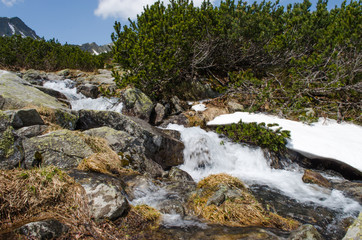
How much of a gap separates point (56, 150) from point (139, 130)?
3081 mm

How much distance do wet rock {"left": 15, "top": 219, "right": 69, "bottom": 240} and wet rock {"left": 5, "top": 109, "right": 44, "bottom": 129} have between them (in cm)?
422

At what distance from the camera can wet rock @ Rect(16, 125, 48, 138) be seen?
534 cm

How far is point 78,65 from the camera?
23594mm

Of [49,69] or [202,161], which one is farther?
[49,69]

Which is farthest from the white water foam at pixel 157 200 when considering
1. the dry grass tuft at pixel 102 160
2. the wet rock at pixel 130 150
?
the wet rock at pixel 130 150

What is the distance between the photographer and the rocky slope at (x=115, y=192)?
8.99 feet

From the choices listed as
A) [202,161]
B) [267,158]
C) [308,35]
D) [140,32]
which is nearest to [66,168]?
[202,161]

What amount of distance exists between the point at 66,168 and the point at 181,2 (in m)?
13.1

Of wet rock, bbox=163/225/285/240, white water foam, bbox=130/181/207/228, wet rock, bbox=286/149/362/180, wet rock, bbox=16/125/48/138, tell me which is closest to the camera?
wet rock, bbox=163/225/285/240

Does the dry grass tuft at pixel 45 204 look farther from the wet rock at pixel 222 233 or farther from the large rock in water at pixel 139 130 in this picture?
the large rock in water at pixel 139 130

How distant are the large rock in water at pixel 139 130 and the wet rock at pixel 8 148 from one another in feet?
12.8

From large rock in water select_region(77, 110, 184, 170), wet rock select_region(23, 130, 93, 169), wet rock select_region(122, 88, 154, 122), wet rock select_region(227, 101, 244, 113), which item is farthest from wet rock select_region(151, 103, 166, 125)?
wet rock select_region(23, 130, 93, 169)

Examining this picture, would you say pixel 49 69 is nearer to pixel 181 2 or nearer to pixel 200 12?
pixel 181 2

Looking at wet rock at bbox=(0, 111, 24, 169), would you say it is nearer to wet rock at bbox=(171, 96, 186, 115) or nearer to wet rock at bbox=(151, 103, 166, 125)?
wet rock at bbox=(151, 103, 166, 125)
